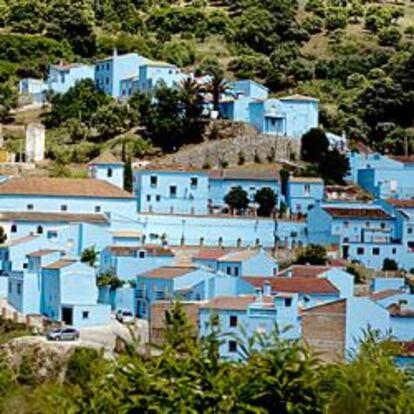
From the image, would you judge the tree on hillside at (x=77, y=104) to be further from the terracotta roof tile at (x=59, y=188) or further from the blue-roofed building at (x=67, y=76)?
the terracotta roof tile at (x=59, y=188)

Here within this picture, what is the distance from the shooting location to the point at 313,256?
32.8 m

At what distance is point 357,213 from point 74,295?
29.1 feet

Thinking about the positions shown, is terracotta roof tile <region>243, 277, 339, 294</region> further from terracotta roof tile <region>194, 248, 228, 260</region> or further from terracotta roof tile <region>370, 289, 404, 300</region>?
terracotta roof tile <region>194, 248, 228, 260</region>

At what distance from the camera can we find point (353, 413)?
40.4 feet

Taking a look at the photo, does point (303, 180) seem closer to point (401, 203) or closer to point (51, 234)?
point (401, 203)

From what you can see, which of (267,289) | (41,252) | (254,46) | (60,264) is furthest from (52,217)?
(254,46)

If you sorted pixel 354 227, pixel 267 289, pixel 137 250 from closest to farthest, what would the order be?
pixel 267 289 < pixel 137 250 < pixel 354 227

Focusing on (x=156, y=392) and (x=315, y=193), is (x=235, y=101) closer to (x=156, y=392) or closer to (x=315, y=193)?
(x=315, y=193)

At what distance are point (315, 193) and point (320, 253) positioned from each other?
375 centimetres

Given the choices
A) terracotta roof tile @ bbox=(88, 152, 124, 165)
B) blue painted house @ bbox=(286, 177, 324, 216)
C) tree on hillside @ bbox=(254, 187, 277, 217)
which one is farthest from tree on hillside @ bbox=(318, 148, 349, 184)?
terracotta roof tile @ bbox=(88, 152, 124, 165)

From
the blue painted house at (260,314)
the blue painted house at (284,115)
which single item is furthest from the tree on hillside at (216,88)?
the blue painted house at (260,314)

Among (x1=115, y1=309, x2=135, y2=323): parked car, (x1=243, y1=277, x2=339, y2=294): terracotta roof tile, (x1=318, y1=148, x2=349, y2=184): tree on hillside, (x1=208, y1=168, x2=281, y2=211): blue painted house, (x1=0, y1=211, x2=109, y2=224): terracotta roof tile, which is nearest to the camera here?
(x1=243, y1=277, x2=339, y2=294): terracotta roof tile

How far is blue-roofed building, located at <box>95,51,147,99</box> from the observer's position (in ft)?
145

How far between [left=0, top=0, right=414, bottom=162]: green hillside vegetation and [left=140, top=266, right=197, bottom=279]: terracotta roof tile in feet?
31.9
